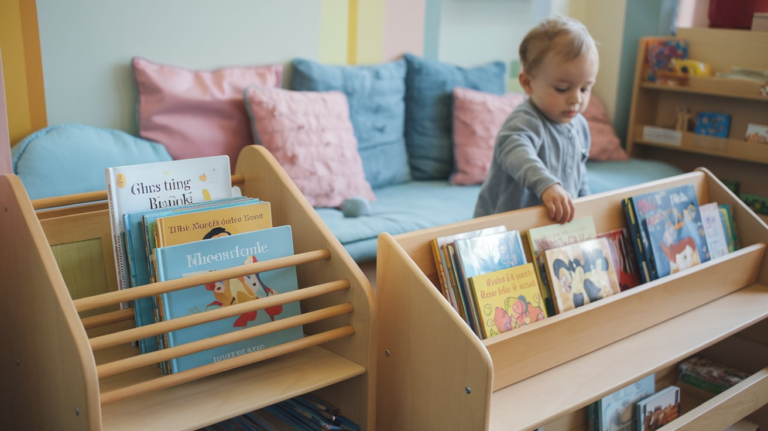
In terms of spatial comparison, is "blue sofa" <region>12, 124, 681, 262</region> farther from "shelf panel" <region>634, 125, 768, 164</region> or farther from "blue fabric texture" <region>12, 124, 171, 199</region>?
"shelf panel" <region>634, 125, 768, 164</region>

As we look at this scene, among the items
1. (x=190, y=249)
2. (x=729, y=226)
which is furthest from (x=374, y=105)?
(x=190, y=249)

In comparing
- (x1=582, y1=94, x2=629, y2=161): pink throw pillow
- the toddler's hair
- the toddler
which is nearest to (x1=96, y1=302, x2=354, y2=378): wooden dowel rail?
the toddler

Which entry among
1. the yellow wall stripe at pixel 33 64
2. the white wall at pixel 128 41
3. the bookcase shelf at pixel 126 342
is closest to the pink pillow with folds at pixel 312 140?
the white wall at pixel 128 41

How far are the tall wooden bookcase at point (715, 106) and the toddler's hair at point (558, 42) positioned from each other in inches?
69.7

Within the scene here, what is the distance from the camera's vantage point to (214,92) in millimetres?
2285

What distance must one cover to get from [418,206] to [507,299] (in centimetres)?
128

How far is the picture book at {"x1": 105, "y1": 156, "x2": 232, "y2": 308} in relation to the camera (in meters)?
1.03

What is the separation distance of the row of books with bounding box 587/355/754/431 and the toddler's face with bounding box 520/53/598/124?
0.67 m

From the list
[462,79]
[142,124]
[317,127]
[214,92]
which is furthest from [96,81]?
[462,79]

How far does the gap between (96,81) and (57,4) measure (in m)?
0.25

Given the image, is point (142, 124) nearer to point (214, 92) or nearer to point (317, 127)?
point (214, 92)

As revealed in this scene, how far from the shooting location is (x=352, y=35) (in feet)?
8.87

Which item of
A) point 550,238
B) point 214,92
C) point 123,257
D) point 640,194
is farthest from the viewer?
point 214,92

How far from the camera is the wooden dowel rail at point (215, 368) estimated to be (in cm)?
86
